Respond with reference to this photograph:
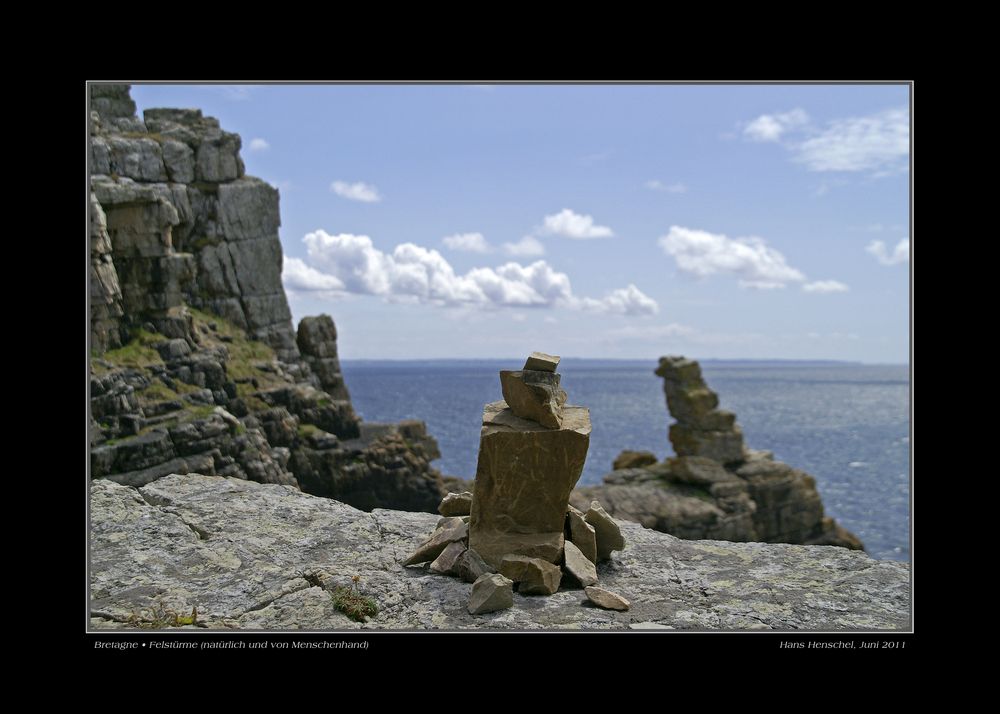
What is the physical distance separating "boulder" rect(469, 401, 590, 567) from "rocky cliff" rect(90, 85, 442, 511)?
2383 cm

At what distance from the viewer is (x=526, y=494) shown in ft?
35.1

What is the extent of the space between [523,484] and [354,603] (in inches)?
115

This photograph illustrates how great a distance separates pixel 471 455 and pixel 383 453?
32.4m

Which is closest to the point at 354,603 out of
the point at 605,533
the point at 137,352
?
the point at 605,533

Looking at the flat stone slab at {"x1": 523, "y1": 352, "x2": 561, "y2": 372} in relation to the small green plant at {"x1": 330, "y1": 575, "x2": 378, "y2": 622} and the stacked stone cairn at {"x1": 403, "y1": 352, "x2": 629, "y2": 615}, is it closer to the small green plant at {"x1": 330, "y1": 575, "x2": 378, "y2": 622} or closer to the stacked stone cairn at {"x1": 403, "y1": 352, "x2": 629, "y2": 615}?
the stacked stone cairn at {"x1": 403, "y1": 352, "x2": 629, "y2": 615}

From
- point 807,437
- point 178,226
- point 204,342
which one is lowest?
point 807,437

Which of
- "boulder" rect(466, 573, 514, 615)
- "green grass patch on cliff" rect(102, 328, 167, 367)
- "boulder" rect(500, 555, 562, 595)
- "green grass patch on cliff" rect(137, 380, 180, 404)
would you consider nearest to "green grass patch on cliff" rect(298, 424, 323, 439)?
"green grass patch on cliff" rect(137, 380, 180, 404)

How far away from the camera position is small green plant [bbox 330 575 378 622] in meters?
9.29

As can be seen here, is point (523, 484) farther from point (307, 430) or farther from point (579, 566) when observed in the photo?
point (307, 430)

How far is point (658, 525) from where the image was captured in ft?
115

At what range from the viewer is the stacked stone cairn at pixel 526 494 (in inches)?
411

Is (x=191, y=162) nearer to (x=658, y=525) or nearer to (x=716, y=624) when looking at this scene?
(x=658, y=525)
